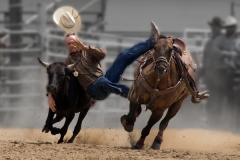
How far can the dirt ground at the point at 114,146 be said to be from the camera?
25.0ft

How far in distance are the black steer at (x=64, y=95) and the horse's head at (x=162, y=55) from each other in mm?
1255

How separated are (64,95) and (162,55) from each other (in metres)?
1.65

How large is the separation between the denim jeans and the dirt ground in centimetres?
69

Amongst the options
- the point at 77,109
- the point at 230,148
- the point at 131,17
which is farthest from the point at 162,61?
the point at 131,17

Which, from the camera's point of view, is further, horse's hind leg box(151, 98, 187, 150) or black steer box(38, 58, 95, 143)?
horse's hind leg box(151, 98, 187, 150)

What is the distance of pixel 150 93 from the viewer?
851 cm

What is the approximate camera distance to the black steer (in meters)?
8.75

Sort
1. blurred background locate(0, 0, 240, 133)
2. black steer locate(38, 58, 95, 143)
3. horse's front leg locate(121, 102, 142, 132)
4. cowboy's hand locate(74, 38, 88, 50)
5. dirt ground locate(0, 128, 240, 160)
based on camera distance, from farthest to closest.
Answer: blurred background locate(0, 0, 240, 133)
cowboy's hand locate(74, 38, 88, 50)
black steer locate(38, 58, 95, 143)
horse's front leg locate(121, 102, 142, 132)
dirt ground locate(0, 128, 240, 160)

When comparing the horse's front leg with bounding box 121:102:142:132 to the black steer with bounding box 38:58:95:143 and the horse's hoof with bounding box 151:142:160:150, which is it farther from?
the black steer with bounding box 38:58:95:143

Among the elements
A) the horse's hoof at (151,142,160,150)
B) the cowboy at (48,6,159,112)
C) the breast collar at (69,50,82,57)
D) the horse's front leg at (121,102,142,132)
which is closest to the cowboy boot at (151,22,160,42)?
the cowboy at (48,6,159,112)

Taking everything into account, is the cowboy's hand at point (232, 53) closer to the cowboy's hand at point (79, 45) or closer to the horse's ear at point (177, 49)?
the horse's ear at point (177, 49)

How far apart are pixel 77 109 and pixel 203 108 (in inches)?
242

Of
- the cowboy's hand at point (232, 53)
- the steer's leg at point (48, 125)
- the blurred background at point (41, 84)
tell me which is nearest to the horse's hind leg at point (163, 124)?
the steer's leg at point (48, 125)

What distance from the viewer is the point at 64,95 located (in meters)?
9.16
